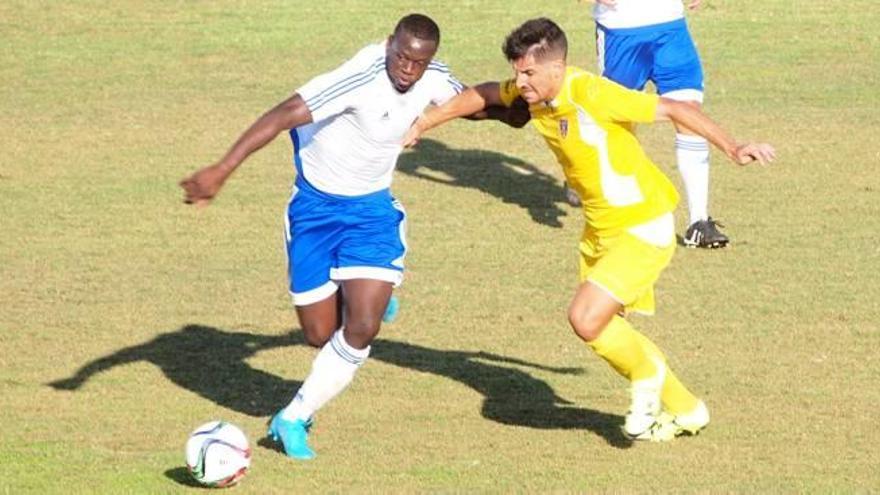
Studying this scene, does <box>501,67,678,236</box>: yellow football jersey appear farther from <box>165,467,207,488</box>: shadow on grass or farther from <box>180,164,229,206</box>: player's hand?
<box>165,467,207,488</box>: shadow on grass

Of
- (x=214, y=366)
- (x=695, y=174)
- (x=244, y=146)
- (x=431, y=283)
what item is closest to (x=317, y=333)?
(x=244, y=146)

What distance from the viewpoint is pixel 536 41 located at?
1008cm

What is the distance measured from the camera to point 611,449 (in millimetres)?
10516

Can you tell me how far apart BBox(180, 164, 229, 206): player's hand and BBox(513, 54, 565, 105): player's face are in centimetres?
171

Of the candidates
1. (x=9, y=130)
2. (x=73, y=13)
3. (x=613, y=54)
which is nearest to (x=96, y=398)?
(x=613, y=54)

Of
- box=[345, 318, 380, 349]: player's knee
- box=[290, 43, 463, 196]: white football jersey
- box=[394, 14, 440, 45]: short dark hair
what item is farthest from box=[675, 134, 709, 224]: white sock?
box=[394, 14, 440, 45]: short dark hair

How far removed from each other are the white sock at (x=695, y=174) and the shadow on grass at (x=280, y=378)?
329 centimetres

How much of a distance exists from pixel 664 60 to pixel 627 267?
16.2 feet

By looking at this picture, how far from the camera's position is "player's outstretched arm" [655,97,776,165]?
9797mm

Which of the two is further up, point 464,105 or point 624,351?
point 464,105

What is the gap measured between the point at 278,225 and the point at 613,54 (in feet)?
9.90

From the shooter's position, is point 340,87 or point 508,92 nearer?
point 340,87

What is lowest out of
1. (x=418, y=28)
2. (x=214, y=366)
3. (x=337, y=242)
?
(x=214, y=366)

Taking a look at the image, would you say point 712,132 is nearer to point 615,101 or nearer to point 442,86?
point 615,101
